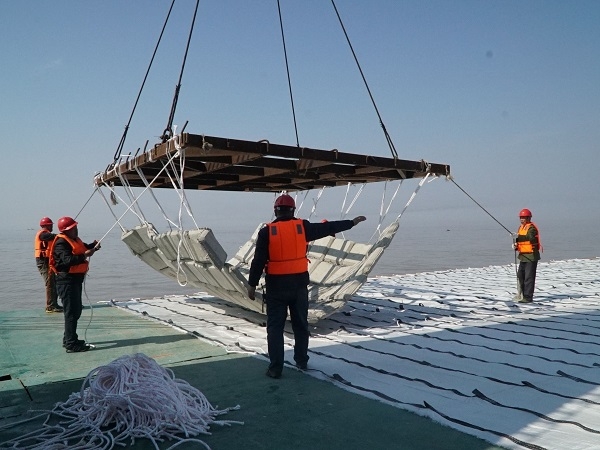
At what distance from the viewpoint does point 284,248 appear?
12.4ft

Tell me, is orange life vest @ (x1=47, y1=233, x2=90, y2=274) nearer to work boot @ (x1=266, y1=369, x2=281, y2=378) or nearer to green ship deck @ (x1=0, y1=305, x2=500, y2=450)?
green ship deck @ (x1=0, y1=305, x2=500, y2=450)

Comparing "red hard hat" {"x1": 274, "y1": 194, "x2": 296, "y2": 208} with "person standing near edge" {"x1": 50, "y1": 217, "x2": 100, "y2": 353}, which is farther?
"person standing near edge" {"x1": 50, "y1": 217, "x2": 100, "y2": 353}

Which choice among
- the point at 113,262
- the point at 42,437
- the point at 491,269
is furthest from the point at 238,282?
the point at 113,262

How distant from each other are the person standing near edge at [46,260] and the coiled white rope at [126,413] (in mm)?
4172

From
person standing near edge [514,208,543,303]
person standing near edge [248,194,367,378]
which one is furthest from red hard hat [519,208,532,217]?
person standing near edge [248,194,367,378]

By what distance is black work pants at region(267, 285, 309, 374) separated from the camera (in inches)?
142

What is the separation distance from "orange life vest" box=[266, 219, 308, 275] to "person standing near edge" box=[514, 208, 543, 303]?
177 inches

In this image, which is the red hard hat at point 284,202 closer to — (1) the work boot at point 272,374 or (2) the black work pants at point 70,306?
(1) the work boot at point 272,374

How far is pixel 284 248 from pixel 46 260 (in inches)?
192

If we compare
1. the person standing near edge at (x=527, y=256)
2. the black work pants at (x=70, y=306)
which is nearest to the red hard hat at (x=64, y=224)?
the black work pants at (x=70, y=306)

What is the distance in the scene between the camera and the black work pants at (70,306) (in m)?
4.55

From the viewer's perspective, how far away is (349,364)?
155 inches

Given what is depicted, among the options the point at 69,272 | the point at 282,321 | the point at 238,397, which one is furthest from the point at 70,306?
the point at 238,397

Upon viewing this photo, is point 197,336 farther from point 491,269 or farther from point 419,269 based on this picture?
point 419,269
